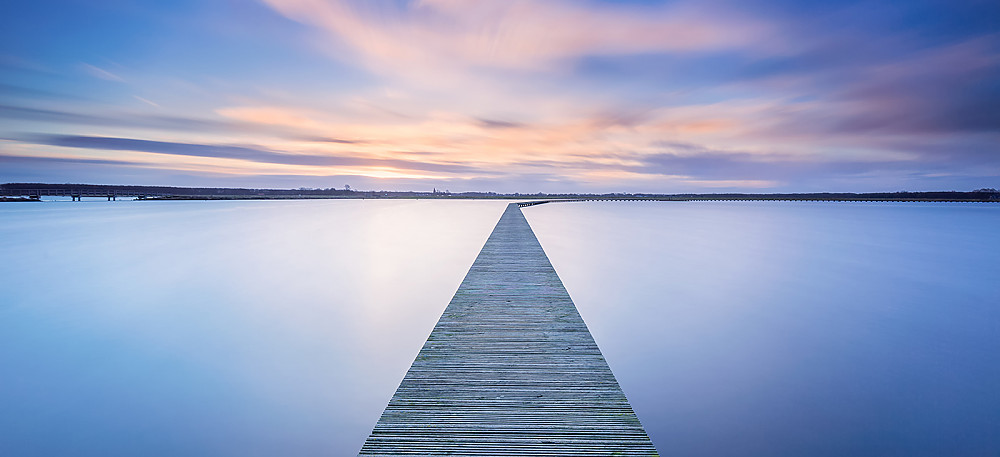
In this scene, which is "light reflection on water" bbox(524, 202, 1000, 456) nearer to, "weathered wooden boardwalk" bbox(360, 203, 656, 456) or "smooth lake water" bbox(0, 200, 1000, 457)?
"smooth lake water" bbox(0, 200, 1000, 457)

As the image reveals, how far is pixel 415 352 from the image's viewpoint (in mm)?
6285

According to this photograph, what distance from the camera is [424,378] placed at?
12.7 ft

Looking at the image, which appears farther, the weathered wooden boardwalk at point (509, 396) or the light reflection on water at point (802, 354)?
the light reflection on water at point (802, 354)

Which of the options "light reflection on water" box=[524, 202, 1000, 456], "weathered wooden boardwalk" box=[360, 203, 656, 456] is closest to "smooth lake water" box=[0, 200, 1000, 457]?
"light reflection on water" box=[524, 202, 1000, 456]

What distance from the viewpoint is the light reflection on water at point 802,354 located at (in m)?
4.18

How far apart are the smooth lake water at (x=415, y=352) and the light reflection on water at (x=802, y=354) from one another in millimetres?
30

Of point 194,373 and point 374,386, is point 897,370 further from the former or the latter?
point 194,373

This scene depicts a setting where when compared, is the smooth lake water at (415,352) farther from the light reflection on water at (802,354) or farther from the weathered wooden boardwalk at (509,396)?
the weathered wooden boardwalk at (509,396)

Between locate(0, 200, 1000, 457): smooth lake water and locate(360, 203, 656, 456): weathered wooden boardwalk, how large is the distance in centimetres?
82

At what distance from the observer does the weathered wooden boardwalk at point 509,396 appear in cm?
295

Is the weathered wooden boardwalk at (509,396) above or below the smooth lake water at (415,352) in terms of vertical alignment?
above

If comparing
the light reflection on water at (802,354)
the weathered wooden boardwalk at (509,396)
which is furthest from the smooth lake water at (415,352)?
the weathered wooden boardwalk at (509,396)

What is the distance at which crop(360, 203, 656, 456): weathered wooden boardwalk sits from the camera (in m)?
2.95

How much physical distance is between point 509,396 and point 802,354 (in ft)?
15.1
